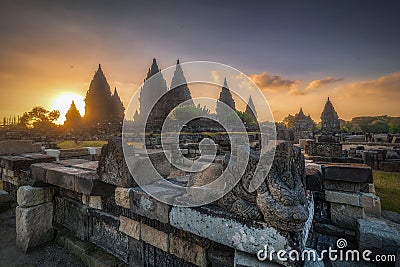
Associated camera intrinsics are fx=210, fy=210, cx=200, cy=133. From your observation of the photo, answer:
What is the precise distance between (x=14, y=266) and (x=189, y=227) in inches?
102

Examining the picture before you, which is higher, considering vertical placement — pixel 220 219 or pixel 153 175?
pixel 153 175

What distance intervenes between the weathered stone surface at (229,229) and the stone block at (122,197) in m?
0.62

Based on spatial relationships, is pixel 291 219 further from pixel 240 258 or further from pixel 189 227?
pixel 189 227

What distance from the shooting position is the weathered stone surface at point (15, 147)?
5.64 meters

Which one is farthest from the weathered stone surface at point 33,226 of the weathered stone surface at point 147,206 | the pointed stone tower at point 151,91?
the pointed stone tower at point 151,91

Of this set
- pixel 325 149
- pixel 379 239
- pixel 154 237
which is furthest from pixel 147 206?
pixel 325 149

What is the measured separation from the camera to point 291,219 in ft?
4.64

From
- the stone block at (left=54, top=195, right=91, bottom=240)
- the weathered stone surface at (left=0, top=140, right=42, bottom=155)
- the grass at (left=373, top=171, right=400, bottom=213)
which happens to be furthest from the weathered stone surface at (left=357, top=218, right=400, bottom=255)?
the weathered stone surface at (left=0, top=140, right=42, bottom=155)

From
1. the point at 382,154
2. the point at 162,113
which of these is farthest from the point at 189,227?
the point at 162,113

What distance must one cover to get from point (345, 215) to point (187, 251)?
8.58ft

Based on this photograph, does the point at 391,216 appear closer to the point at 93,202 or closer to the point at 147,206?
the point at 147,206

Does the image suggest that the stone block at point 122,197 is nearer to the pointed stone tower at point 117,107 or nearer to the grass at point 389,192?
the grass at point 389,192

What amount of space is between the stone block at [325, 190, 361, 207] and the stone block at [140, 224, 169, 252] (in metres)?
2.59

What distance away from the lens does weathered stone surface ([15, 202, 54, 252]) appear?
303 centimetres
